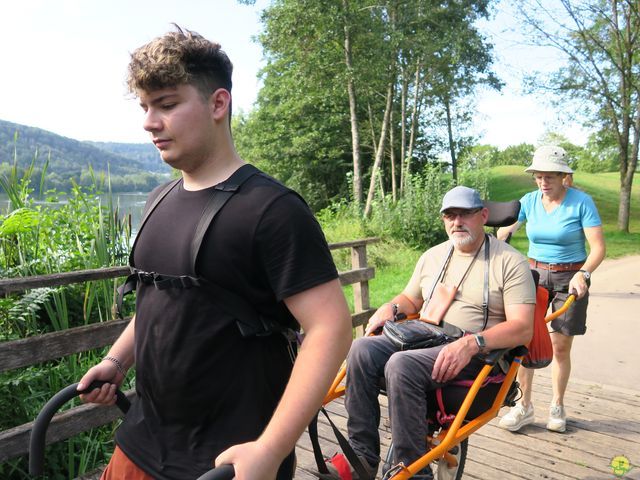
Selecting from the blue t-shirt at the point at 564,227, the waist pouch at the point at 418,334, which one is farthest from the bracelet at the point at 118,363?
the blue t-shirt at the point at 564,227

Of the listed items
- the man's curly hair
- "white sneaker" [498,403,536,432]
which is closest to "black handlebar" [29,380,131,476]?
the man's curly hair

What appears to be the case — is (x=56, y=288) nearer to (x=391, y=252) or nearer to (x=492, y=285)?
(x=492, y=285)

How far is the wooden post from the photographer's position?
5.59 m

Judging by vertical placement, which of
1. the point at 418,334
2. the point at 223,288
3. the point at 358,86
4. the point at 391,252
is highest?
the point at 358,86

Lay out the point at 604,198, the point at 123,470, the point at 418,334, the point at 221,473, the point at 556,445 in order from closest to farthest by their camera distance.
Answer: the point at 221,473 → the point at 123,470 → the point at 418,334 → the point at 556,445 → the point at 604,198

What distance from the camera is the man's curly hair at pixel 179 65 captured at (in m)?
1.27

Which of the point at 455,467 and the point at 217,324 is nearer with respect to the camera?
the point at 217,324

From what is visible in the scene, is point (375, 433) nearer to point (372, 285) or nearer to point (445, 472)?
point (445, 472)

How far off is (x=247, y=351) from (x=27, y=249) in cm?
326

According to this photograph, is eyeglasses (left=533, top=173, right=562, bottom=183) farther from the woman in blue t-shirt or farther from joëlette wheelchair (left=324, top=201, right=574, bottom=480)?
joëlette wheelchair (left=324, top=201, right=574, bottom=480)

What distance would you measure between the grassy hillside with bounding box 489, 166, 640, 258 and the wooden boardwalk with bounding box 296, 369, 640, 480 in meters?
10.8

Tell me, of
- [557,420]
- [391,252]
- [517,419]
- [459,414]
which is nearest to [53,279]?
[459,414]

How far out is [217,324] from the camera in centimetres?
126

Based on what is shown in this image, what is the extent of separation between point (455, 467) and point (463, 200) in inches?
58.7
